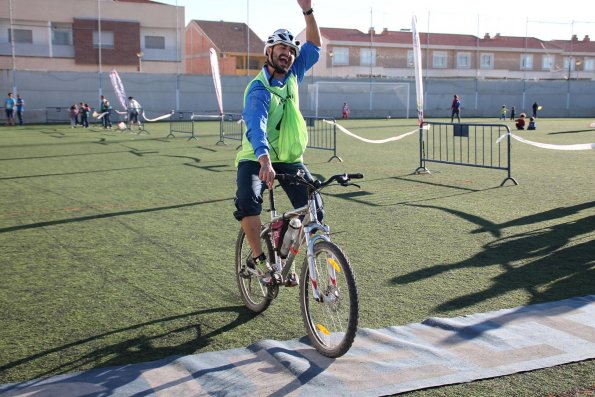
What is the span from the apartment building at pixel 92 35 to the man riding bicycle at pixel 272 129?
43.8 meters

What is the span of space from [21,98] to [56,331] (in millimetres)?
37781

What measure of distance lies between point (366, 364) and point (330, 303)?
17.2 inches

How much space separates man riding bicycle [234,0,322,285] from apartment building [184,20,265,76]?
60.5m

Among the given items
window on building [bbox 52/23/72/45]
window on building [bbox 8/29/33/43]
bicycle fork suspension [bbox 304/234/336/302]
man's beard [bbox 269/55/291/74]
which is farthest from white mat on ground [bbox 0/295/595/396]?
window on building [bbox 52/23/72/45]

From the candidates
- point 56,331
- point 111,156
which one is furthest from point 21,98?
point 56,331

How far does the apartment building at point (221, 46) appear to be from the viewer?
65500 mm

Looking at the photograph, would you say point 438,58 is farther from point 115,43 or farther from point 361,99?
point 115,43

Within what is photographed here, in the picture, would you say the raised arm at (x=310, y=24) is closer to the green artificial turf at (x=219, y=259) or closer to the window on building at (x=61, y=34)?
the green artificial turf at (x=219, y=259)

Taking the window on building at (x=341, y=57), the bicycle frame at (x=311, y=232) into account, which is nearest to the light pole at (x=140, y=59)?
the window on building at (x=341, y=57)

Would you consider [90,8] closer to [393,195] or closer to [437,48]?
[437,48]

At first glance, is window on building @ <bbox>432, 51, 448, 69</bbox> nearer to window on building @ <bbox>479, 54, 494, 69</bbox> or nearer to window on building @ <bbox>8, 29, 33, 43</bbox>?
window on building @ <bbox>479, 54, 494, 69</bbox>

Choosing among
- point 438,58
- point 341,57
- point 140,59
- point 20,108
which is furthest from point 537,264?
point 438,58

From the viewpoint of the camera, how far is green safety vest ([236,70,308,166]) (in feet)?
16.0

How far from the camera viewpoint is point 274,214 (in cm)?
500
